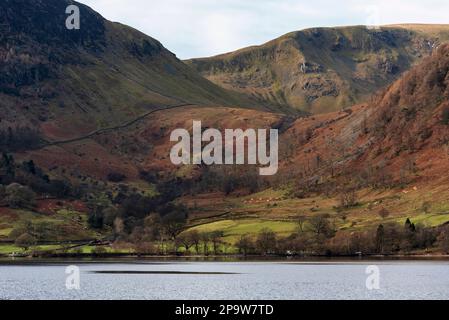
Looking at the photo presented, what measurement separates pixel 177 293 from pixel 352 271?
170ft

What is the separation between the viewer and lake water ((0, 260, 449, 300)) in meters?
116

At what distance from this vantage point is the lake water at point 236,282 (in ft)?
382

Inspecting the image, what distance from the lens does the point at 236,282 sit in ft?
458

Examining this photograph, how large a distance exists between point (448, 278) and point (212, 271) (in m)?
48.6
